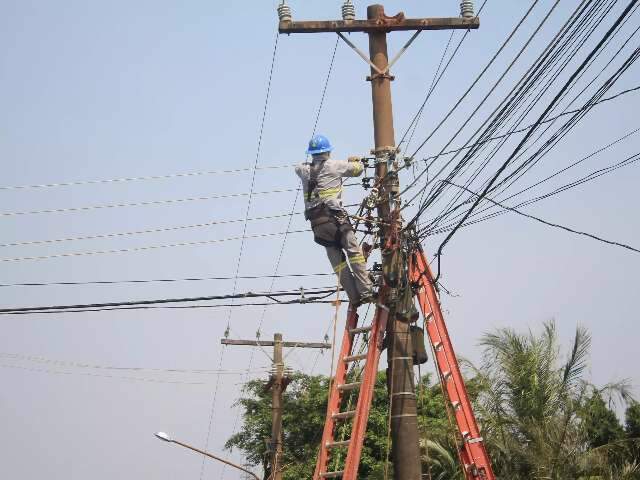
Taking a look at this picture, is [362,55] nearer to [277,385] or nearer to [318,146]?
[318,146]

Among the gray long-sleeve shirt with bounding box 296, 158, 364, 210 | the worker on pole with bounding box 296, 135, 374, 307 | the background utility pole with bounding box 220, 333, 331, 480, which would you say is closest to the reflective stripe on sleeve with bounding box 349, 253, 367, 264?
the worker on pole with bounding box 296, 135, 374, 307

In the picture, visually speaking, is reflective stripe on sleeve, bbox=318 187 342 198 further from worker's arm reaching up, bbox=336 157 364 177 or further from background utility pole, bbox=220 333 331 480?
background utility pole, bbox=220 333 331 480

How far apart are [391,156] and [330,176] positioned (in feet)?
2.50

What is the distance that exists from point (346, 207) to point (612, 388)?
6857 millimetres

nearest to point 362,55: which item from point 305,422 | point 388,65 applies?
point 388,65

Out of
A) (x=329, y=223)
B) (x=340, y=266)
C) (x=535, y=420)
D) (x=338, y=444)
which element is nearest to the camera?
(x=338, y=444)

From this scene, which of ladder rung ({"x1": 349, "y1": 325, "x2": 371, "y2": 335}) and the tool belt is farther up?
the tool belt

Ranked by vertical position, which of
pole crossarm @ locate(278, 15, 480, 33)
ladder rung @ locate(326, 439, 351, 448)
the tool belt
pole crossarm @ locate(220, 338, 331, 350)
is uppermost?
pole crossarm @ locate(220, 338, 331, 350)

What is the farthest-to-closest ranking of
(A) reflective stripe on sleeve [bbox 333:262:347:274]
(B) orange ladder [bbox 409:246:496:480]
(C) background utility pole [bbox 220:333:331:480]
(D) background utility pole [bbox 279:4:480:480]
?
1. (C) background utility pole [bbox 220:333:331:480]
2. (A) reflective stripe on sleeve [bbox 333:262:347:274]
3. (B) orange ladder [bbox 409:246:496:480]
4. (D) background utility pole [bbox 279:4:480:480]

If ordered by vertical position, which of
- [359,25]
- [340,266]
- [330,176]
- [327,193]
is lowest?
[340,266]

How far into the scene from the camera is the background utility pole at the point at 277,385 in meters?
23.4

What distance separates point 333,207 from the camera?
11461 millimetres

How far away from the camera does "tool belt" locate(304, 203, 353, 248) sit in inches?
451

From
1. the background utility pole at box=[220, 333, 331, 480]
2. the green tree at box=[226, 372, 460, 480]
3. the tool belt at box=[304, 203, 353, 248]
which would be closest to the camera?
the tool belt at box=[304, 203, 353, 248]
